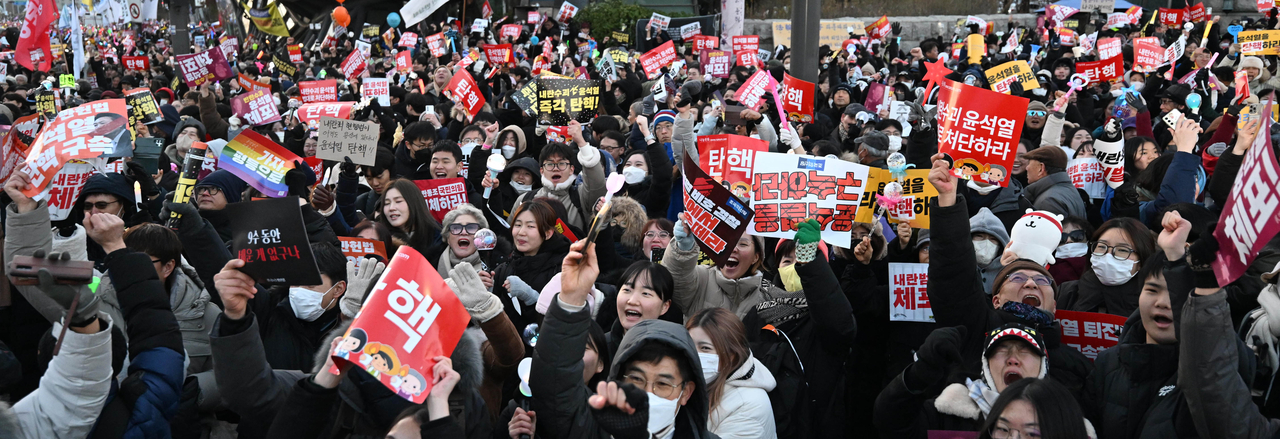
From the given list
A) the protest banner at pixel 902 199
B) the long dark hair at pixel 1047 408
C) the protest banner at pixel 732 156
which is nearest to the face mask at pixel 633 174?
the protest banner at pixel 732 156

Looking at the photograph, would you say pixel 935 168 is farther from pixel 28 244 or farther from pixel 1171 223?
pixel 28 244

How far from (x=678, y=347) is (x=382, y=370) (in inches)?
34.9

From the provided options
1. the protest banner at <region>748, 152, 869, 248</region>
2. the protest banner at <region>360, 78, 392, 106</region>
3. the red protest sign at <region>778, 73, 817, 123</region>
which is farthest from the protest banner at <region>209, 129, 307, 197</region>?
the protest banner at <region>360, 78, 392, 106</region>

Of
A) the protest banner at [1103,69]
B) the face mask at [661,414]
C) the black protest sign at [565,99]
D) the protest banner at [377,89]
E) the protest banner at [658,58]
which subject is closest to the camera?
the face mask at [661,414]

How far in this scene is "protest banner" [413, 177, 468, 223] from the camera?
6398 millimetres

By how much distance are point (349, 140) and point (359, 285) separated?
3427 millimetres

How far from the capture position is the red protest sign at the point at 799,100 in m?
9.34

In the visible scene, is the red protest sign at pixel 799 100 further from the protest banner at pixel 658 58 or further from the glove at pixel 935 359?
the glove at pixel 935 359

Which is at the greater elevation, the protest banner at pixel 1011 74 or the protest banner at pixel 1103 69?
the protest banner at pixel 1011 74

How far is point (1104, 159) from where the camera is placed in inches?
260

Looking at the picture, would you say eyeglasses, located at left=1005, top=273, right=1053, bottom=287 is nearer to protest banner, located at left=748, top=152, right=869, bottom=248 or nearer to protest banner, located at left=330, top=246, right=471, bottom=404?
protest banner, located at left=748, top=152, right=869, bottom=248

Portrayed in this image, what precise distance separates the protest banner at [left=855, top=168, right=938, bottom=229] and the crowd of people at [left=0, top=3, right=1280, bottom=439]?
8cm

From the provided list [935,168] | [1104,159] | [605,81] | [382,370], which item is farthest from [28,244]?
[605,81]

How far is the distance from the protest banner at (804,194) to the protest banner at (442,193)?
246cm
